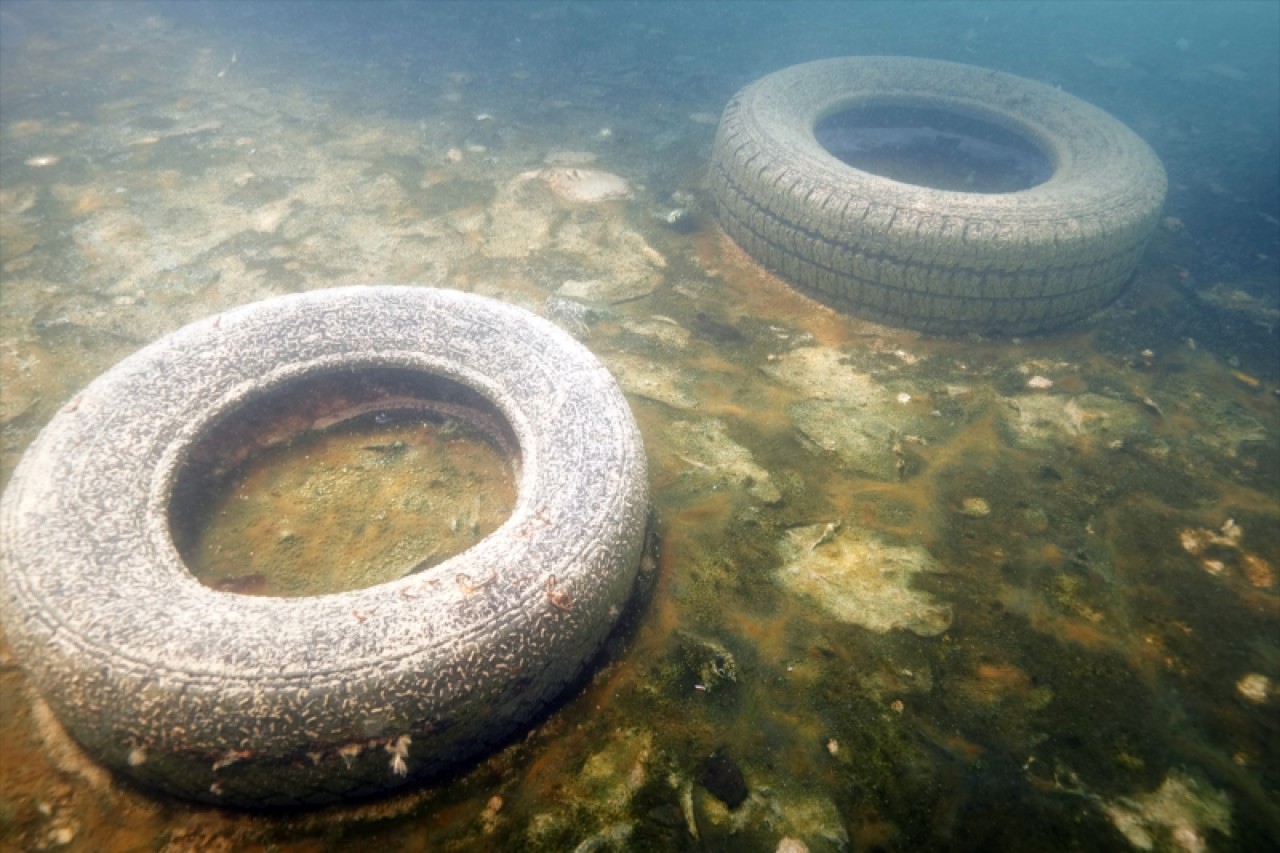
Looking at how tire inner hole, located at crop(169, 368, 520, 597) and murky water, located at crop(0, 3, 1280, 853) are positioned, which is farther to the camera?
tire inner hole, located at crop(169, 368, 520, 597)

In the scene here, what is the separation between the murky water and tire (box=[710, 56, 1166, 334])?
210mm

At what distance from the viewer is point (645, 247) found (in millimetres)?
4980

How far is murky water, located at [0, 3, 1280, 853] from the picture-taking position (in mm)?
2041

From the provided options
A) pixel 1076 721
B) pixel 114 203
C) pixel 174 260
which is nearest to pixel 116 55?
pixel 114 203

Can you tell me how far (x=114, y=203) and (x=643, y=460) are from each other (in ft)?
17.2

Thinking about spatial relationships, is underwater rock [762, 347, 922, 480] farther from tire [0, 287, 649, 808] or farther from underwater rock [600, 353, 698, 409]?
A: tire [0, 287, 649, 808]

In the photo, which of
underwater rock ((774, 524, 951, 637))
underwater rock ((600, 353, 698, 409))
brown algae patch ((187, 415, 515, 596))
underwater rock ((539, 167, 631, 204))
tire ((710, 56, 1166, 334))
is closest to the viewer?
underwater rock ((774, 524, 951, 637))

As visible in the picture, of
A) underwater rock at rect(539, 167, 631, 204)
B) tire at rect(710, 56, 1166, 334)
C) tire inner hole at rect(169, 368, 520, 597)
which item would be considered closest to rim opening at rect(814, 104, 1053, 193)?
tire at rect(710, 56, 1166, 334)

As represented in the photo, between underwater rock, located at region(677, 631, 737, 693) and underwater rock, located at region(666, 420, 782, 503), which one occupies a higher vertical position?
underwater rock, located at region(666, 420, 782, 503)

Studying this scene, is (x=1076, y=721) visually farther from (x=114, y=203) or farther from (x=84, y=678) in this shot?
(x=114, y=203)

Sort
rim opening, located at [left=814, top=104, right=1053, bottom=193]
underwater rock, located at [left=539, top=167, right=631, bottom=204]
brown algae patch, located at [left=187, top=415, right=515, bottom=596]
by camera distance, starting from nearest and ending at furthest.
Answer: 1. brown algae patch, located at [left=187, top=415, right=515, bottom=596]
2. underwater rock, located at [left=539, top=167, right=631, bottom=204]
3. rim opening, located at [left=814, top=104, right=1053, bottom=193]

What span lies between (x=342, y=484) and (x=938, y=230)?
384cm

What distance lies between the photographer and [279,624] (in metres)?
1.89

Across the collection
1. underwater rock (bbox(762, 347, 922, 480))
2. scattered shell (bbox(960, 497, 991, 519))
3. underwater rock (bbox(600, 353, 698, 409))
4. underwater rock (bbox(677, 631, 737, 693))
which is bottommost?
scattered shell (bbox(960, 497, 991, 519))
